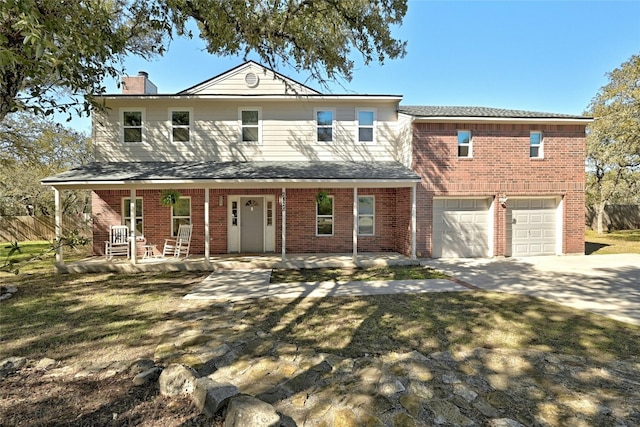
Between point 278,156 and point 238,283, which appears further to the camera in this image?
point 278,156

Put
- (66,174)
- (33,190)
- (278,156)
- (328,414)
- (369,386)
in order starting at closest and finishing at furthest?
(328,414) → (369,386) → (66,174) → (278,156) → (33,190)

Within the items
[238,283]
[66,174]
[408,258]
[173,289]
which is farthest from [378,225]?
[66,174]

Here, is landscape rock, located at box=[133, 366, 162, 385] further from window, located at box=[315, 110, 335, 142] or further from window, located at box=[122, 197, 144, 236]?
window, located at box=[315, 110, 335, 142]

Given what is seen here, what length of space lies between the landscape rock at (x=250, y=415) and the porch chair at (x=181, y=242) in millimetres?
8971

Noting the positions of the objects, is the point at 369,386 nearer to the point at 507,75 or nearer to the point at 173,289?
the point at 173,289

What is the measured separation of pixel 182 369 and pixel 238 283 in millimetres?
4648

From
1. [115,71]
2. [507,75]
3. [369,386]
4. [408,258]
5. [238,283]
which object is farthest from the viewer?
[507,75]

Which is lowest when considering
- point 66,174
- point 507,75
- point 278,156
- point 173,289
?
point 173,289

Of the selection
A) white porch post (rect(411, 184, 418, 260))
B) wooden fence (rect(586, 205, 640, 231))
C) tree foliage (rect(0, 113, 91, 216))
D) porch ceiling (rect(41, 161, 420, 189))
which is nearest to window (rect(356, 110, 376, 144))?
porch ceiling (rect(41, 161, 420, 189))

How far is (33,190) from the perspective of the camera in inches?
798

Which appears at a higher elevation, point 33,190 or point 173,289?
point 33,190

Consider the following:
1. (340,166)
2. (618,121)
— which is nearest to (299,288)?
(340,166)

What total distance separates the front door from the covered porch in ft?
0.12

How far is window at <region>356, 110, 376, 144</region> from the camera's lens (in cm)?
A: 1209
